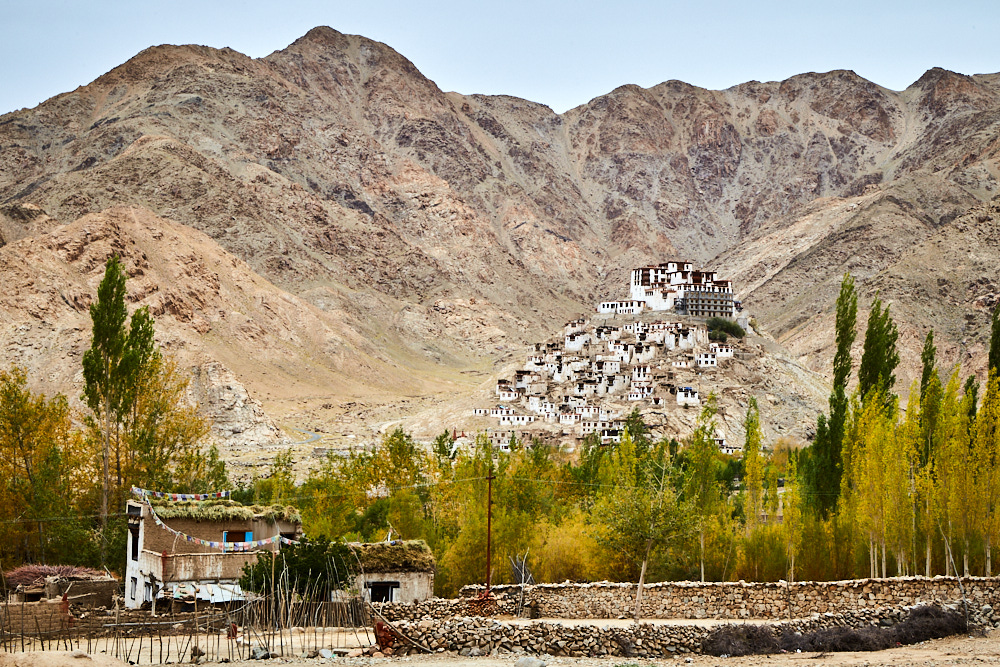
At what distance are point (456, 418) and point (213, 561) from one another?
247 feet

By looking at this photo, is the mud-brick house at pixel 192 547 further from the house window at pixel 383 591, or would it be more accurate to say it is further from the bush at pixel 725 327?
the bush at pixel 725 327

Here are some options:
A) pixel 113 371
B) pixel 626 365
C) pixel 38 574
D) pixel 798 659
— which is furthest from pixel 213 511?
pixel 626 365

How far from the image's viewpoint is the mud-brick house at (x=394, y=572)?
3266 cm

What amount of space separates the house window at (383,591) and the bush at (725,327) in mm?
91363

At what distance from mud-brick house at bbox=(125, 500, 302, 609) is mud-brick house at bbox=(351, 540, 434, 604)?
3633 mm

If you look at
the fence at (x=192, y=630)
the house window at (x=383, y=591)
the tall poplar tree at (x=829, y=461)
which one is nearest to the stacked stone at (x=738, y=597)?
the house window at (x=383, y=591)

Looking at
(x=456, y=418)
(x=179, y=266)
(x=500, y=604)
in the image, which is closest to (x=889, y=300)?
(x=456, y=418)

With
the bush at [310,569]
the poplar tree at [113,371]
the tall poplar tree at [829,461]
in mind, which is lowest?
the bush at [310,569]

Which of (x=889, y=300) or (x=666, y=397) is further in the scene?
(x=889, y=300)

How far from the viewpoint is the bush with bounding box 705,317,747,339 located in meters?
121

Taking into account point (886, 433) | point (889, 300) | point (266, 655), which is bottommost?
point (266, 655)

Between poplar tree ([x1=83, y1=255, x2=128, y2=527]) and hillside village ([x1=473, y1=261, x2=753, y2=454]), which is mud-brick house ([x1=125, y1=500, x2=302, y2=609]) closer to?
poplar tree ([x1=83, y1=255, x2=128, y2=527])

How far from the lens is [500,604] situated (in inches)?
1183

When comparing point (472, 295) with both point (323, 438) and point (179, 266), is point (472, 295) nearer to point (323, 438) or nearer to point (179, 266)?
point (179, 266)
